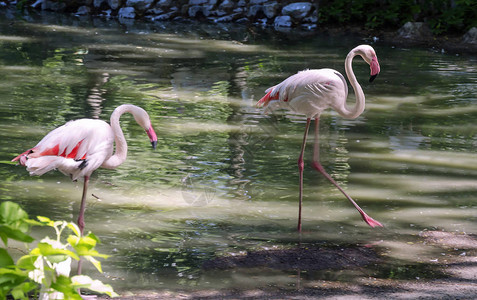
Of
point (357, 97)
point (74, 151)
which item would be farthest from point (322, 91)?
point (74, 151)

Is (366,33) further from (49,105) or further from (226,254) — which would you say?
(226,254)

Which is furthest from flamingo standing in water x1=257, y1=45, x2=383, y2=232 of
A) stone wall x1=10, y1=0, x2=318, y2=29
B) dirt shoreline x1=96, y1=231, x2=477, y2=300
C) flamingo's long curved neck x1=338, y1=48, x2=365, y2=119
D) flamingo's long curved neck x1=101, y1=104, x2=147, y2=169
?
stone wall x1=10, y1=0, x2=318, y2=29

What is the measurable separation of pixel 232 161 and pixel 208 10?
1006 cm

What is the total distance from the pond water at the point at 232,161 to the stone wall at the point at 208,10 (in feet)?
11.9

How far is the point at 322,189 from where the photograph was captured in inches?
223

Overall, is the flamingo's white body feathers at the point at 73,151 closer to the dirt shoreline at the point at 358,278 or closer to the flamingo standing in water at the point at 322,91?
the dirt shoreline at the point at 358,278

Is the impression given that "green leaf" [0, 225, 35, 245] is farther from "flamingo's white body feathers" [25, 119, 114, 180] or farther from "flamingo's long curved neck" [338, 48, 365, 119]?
"flamingo's long curved neck" [338, 48, 365, 119]

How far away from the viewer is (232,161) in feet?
20.4

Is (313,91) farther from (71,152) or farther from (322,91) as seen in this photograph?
(71,152)

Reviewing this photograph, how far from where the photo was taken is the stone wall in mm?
15109

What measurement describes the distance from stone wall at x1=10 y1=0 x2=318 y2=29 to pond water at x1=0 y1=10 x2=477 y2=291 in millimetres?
3620

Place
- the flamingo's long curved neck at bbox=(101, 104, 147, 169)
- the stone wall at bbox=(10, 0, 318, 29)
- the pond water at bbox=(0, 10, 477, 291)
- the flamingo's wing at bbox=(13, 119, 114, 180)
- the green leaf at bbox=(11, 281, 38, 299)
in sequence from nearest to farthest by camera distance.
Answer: the green leaf at bbox=(11, 281, 38, 299) → the flamingo's wing at bbox=(13, 119, 114, 180) → the flamingo's long curved neck at bbox=(101, 104, 147, 169) → the pond water at bbox=(0, 10, 477, 291) → the stone wall at bbox=(10, 0, 318, 29)

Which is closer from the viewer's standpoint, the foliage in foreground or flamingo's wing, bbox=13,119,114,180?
the foliage in foreground

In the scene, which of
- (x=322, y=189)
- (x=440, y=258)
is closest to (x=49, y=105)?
(x=322, y=189)
